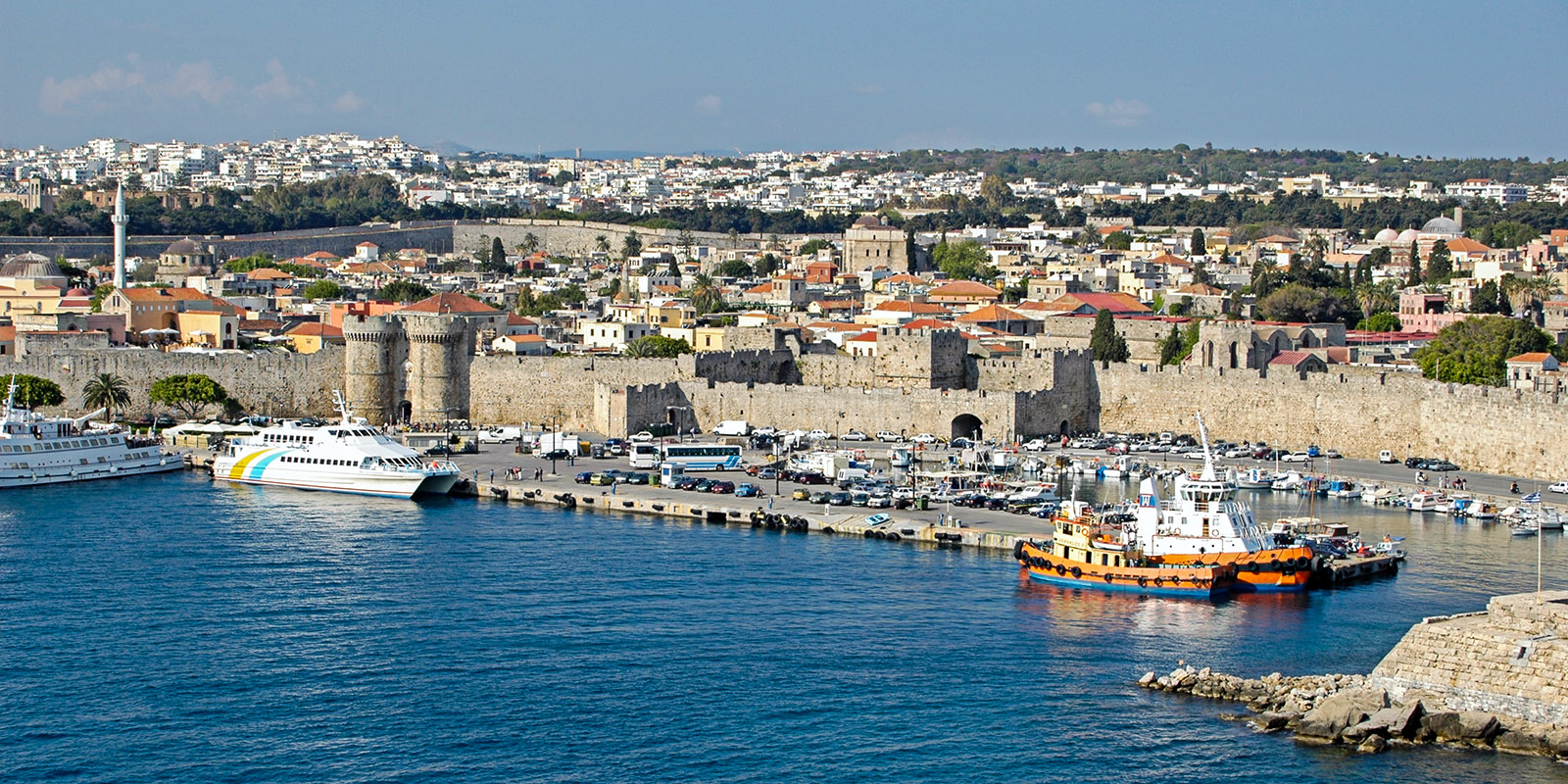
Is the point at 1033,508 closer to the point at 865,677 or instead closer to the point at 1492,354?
the point at 865,677

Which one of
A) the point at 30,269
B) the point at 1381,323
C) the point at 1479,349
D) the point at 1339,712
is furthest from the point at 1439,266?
the point at 1339,712

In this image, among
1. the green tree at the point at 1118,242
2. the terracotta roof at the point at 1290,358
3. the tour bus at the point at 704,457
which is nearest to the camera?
the tour bus at the point at 704,457

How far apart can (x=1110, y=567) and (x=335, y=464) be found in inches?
536

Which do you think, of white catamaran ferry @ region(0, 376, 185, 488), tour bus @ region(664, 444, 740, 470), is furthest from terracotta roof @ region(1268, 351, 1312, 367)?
white catamaran ferry @ region(0, 376, 185, 488)

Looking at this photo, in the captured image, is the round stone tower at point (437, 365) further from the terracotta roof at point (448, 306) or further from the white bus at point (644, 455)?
the white bus at point (644, 455)

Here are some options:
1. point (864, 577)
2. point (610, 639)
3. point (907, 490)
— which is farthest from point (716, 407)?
point (610, 639)

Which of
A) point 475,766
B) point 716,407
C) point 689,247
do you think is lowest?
point 475,766

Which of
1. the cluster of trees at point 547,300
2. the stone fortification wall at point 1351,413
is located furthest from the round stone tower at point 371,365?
the cluster of trees at point 547,300

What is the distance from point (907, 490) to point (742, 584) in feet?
22.1

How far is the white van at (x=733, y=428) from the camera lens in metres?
37.2

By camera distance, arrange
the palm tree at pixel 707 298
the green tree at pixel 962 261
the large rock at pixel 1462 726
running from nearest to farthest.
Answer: the large rock at pixel 1462 726 < the palm tree at pixel 707 298 < the green tree at pixel 962 261

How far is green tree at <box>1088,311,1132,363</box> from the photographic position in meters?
46.1

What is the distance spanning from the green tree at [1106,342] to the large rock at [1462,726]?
90.1 feet

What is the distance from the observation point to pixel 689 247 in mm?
98000
